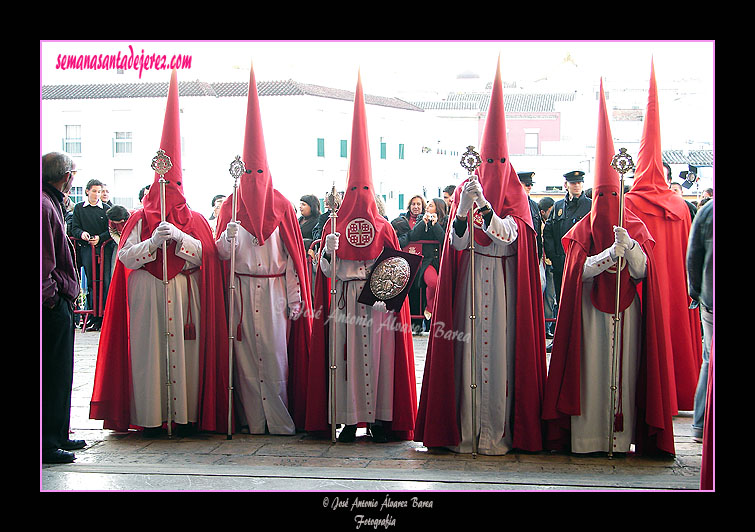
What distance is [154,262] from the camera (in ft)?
18.9

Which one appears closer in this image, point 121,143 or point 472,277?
point 472,277

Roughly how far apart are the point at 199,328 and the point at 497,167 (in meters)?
2.41

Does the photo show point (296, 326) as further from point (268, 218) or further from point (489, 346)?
point (489, 346)

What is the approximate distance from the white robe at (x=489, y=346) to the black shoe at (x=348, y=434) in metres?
0.81

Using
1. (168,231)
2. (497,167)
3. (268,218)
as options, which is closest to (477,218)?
(497,167)

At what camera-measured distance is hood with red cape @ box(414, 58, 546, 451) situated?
5.15m

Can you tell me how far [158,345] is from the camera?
577cm

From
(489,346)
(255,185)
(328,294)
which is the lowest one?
(489,346)

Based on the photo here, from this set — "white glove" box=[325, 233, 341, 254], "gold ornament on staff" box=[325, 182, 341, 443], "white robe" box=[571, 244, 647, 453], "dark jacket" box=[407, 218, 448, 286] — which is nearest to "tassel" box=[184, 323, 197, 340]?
"gold ornament on staff" box=[325, 182, 341, 443]

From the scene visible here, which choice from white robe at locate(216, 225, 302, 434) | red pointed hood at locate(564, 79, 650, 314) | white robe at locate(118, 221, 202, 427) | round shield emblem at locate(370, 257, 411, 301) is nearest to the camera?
red pointed hood at locate(564, 79, 650, 314)

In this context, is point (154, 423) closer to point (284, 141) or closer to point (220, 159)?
point (284, 141)

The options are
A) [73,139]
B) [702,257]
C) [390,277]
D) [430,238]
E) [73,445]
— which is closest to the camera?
[702,257]

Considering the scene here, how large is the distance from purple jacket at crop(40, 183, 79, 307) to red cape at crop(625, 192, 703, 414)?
4.15m

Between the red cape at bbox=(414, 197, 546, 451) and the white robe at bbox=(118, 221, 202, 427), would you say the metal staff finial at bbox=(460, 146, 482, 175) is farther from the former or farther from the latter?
the white robe at bbox=(118, 221, 202, 427)
